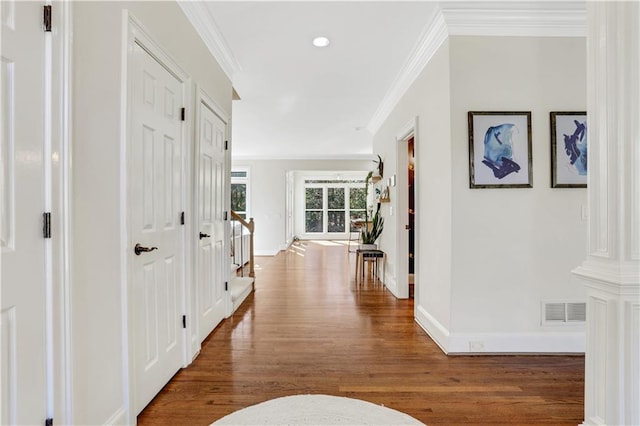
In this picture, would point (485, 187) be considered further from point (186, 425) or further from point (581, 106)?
point (186, 425)

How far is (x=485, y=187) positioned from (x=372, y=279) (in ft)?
9.87

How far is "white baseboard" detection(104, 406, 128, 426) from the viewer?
154cm

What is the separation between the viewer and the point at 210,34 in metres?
2.72

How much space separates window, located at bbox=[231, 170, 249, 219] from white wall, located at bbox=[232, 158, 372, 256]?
8.0 inches

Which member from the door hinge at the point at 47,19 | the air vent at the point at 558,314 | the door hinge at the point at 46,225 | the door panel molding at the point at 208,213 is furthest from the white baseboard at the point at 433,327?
the door hinge at the point at 47,19

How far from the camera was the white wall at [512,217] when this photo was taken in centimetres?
257

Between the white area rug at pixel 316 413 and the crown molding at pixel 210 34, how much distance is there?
8.69 feet

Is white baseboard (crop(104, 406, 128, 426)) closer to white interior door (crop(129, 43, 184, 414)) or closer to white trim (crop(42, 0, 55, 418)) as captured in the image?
white interior door (crop(129, 43, 184, 414))

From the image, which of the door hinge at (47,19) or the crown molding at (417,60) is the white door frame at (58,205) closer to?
the door hinge at (47,19)

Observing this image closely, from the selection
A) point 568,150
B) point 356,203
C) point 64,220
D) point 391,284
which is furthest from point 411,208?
point 356,203

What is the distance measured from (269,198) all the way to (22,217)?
25.4 ft

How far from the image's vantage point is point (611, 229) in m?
1.43

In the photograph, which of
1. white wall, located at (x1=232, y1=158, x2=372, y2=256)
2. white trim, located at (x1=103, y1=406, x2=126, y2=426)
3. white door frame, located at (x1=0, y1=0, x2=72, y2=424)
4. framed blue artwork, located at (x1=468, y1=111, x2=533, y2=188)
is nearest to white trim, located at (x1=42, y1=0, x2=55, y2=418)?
white door frame, located at (x1=0, y1=0, x2=72, y2=424)

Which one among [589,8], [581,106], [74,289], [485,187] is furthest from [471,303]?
[74,289]
